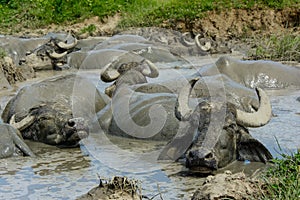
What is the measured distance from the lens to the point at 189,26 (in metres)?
16.9

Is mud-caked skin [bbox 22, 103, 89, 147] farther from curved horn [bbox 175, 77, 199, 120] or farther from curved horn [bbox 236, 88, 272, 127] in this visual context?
curved horn [bbox 236, 88, 272, 127]

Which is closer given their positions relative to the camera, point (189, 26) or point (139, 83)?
point (139, 83)

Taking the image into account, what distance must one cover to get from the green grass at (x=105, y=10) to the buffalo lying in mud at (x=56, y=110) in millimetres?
8845

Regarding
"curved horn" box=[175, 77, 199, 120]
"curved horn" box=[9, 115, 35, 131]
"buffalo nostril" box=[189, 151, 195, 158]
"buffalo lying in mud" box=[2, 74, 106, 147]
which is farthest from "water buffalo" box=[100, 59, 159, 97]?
"buffalo nostril" box=[189, 151, 195, 158]

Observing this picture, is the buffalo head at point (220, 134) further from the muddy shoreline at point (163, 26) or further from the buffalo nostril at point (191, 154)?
the muddy shoreline at point (163, 26)

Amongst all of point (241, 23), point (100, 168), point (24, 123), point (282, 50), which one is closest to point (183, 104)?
point (100, 168)

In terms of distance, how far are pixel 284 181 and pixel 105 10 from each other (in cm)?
1502

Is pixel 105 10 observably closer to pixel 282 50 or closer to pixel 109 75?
pixel 282 50

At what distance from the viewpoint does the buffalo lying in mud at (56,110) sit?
6.68 metres

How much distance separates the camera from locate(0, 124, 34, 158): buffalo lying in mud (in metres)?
6.20

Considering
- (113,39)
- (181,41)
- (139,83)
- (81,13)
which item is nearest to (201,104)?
(139,83)

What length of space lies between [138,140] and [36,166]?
1.32 meters

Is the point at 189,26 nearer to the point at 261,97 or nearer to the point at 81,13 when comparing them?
the point at 81,13

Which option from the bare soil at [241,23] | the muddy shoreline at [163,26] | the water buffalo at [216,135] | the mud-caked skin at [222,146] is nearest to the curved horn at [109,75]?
the muddy shoreline at [163,26]
